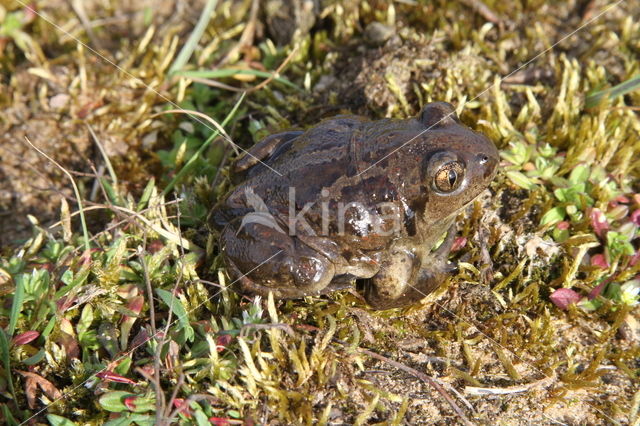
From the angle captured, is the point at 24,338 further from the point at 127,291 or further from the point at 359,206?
the point at 359,206

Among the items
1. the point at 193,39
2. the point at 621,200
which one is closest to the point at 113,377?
the point at 193,39

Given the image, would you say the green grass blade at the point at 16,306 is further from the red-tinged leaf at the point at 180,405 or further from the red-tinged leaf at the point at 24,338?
the red-tinged leaf at the point at 180,405

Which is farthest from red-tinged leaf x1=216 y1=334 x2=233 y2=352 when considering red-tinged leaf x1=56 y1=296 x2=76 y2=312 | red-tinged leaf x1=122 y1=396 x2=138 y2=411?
red-tinged leaf x1=56 y1=296 x2=76 y2=312

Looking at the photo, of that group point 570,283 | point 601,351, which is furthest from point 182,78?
point 601,351

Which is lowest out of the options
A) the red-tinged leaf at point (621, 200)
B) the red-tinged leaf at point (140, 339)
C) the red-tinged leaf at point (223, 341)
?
the red-tinged leaf at point (140, 339)

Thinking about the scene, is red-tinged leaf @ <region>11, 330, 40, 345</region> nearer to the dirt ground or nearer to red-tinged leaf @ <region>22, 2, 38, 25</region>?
the dirt ground

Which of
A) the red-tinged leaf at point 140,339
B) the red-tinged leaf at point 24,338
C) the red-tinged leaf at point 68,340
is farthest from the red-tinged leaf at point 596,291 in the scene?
the red-tinged leaf at point 24,338
